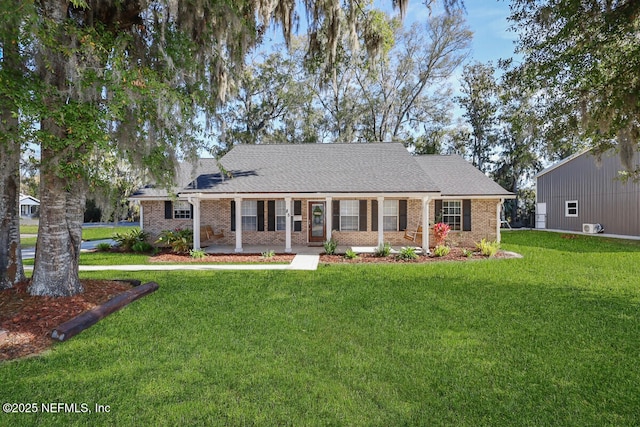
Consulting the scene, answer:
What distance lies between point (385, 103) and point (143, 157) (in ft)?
77.8

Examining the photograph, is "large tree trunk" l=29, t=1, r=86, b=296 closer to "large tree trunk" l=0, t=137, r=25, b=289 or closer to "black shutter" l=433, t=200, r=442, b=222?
"large tree trunk" l=0, t=137, r=25, b=289

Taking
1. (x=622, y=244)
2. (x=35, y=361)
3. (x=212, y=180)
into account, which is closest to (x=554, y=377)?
(x=35, y=361)

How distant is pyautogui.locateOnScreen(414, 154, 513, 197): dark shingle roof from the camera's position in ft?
45.5

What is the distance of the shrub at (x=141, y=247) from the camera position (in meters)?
13.0

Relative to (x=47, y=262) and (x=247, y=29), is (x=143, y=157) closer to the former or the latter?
(x=47, y=262)

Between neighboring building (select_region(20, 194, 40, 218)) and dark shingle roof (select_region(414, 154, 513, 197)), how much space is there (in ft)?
154

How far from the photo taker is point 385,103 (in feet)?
87.2

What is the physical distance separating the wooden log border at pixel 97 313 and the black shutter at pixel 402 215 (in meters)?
9.88

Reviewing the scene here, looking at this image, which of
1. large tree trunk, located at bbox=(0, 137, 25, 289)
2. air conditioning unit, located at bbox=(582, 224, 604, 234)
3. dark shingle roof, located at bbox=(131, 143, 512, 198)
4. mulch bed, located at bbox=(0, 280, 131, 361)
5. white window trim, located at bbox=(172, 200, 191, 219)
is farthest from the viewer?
air conditioning unit, located at bbox=(582, 224, 604, 234)

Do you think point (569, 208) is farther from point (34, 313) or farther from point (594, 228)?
point (34, 313)

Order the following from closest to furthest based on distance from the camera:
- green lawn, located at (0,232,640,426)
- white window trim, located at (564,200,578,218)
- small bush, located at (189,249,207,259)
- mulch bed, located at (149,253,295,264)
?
green lawn, located at (0,232,640,426) < mulch bed, located at (149,253,295,264) < small bush, located at (189,249,207,259) < white window trim, located at (564,200,578,218)

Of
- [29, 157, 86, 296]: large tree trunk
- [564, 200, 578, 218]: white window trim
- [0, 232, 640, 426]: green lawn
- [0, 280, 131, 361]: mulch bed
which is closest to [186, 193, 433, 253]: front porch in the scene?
[0, 232, 640, 426]: green lawn

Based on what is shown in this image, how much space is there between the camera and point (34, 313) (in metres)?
5.06

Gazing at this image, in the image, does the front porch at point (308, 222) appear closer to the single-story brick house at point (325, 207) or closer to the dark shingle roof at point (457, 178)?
the single-story brick house at point (325, 207)
